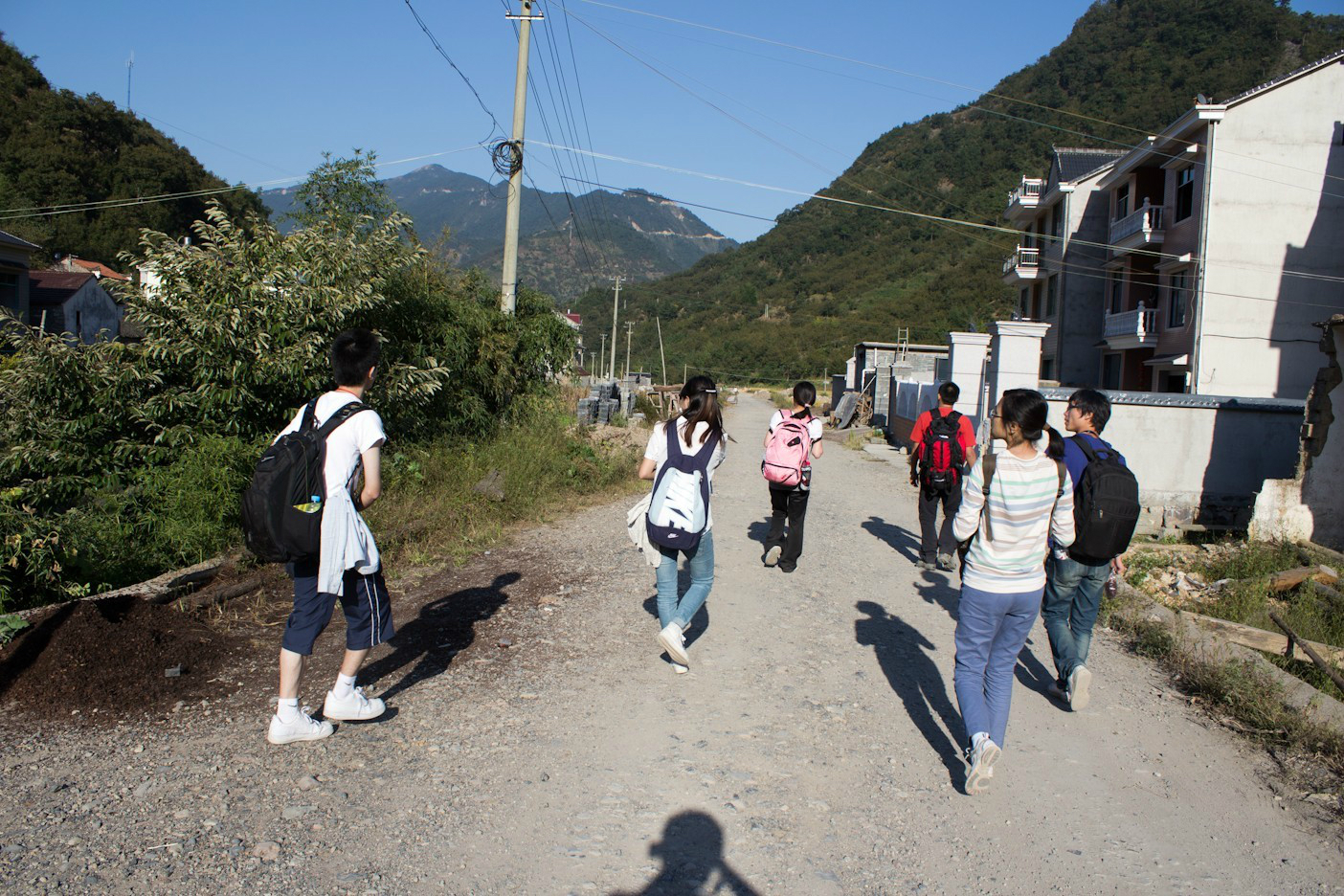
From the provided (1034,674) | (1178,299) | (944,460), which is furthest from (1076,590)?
(1178,299)

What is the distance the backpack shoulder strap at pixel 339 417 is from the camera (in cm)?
368

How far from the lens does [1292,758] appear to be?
4148 mm

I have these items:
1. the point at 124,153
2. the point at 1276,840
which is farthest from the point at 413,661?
the point at 124,153

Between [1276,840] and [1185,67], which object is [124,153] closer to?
[1276,840]

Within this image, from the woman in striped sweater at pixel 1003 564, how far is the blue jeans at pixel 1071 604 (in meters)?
0.98

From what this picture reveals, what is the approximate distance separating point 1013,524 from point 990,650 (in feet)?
1.93

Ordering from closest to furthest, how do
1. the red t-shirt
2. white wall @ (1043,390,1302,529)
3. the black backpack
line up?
the black backpack → the red t-shirt → white wall @ (1043,390,1302,529)

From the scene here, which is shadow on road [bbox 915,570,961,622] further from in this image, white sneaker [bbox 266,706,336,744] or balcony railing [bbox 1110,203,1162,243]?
balcony railing [bbox 1110,203,1162,243]

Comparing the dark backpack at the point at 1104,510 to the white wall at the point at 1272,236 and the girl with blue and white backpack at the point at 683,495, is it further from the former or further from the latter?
the white wall at the point at 1272,236

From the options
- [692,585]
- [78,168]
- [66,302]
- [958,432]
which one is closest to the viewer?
[692,585]

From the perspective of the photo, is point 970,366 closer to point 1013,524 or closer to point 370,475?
point 1013,524

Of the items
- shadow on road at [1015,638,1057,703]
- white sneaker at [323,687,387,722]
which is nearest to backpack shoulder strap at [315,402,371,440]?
white sneaker at [323,687,387,722]

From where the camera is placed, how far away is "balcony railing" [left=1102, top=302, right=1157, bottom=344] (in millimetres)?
26781

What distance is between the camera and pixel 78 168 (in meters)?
47.3
